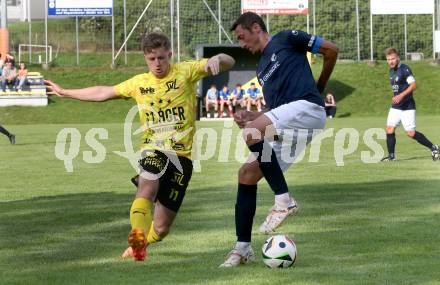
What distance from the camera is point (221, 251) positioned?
8.93 meters

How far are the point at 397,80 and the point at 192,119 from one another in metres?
12.0

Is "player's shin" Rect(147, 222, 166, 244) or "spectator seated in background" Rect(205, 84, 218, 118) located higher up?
"spectator seated in background" Rect(205, 84, 218, 118)

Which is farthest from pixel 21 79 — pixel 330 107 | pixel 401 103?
pixel 401 103

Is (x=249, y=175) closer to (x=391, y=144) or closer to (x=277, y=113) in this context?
(x=277, y=113)

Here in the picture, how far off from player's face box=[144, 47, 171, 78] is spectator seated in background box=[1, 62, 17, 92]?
34496mm

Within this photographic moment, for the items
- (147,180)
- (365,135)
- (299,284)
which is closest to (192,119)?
(147,180)

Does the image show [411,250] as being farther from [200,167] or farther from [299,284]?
[200,167]

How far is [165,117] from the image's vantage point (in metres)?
8.64

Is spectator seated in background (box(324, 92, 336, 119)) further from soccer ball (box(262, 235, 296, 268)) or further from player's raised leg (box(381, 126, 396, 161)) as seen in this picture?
soccer ball (box(262, 235, 296, 268))

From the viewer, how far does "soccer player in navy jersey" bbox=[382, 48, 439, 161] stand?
1978 centimetres

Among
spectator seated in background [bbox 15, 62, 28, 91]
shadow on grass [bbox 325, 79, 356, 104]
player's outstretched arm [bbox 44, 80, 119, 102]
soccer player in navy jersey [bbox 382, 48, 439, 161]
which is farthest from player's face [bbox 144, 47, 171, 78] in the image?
shadow on grass [bbox 325, 79, 356, 104]

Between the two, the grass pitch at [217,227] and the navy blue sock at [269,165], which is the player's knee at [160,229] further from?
the navy blue sock at [269,165]

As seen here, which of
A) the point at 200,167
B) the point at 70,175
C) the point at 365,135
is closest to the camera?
the point at 70,175

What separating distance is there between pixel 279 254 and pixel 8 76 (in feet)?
120
